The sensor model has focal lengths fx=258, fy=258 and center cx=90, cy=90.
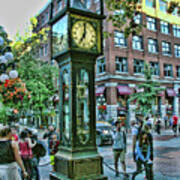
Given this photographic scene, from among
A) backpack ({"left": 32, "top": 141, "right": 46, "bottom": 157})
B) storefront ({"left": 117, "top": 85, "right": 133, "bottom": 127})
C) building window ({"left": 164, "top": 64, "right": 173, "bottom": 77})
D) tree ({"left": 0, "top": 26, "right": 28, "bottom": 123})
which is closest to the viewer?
backpack ({"left": 32, "top": 141, "right": 46, "bottom": 157})

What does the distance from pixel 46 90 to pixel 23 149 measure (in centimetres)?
2141

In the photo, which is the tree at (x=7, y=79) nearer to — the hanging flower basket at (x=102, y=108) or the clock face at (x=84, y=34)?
the clock face at (x=84, y=34)

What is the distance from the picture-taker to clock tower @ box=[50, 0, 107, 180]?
4199 mm

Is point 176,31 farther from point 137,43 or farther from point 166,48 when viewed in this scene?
point 137,43

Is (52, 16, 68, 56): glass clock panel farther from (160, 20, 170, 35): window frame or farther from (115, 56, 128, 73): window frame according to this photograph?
(160, 20, 170, 35): window frame

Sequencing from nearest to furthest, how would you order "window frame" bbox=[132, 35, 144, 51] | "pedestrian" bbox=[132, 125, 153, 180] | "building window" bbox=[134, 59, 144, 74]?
"pedestrian" bbox=[132, 125, 153, 180] < "building window" bbox=[134, 59, 144, 74] < "window frame" bbox=[132, 35, 144, 51]

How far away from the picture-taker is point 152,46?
3428 centimetres

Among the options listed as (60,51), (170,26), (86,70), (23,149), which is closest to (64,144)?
(86,70)

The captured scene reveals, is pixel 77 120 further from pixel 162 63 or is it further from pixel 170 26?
pixel 170 26

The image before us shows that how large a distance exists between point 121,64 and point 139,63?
2.99 m

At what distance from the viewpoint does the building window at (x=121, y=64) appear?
100 feet

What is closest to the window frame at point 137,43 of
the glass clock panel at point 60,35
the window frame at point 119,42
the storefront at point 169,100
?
the window frame at point 119,42

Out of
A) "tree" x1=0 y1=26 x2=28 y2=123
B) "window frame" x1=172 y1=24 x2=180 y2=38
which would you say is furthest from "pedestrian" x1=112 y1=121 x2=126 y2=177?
"window frame" x1=172 y1=24 x2=180 y2=38

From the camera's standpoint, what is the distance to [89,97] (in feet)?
14.9
